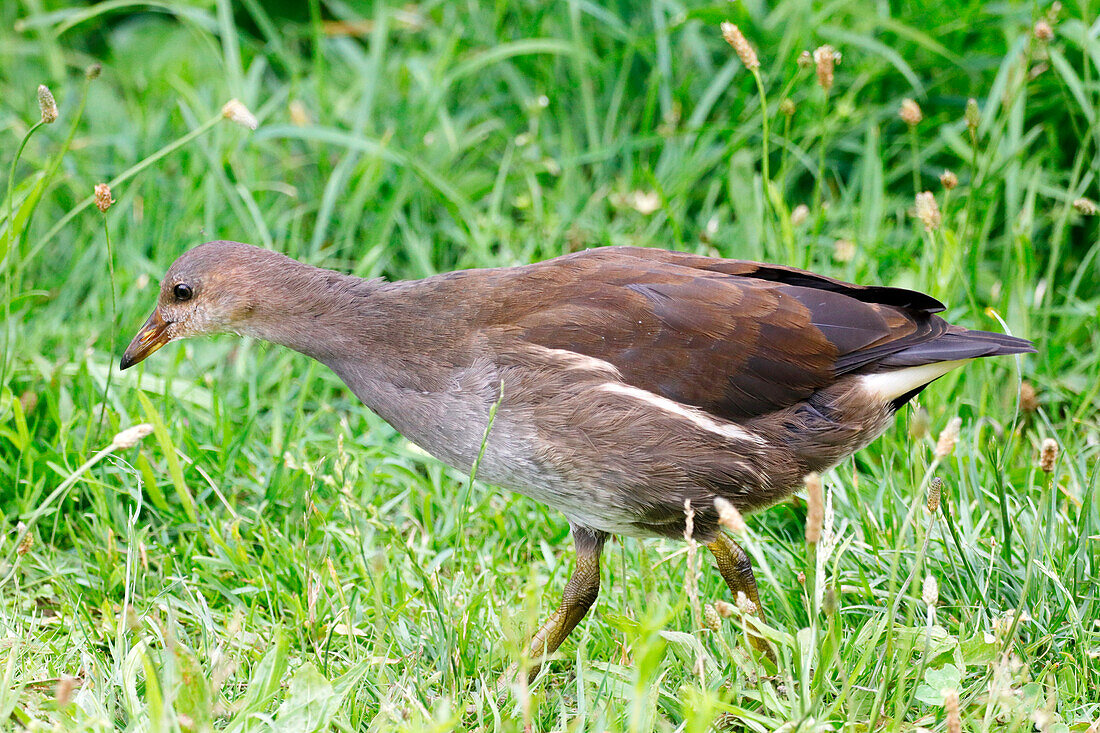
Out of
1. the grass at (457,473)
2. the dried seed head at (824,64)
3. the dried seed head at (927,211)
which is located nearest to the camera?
the grass at (457,473)

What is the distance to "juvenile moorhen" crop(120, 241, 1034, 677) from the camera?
2.98m

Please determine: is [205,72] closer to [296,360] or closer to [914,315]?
[296,360]

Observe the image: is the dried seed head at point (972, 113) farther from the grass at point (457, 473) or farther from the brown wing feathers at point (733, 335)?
the brown wing feathers at point (733, 335)

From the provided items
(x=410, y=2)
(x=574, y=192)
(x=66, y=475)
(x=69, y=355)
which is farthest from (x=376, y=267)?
(x=410, y=2)

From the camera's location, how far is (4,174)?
506cm

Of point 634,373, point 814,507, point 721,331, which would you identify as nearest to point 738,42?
point 721,331

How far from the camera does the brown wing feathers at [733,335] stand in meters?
3.03

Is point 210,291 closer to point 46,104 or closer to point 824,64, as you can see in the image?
point 46,104

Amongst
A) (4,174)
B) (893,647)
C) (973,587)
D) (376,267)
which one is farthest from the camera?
(4,174)

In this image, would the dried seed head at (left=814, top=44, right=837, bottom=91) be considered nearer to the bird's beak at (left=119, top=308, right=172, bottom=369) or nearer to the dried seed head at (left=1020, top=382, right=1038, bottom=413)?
the dried seed head at (left=1020, top=382, right=1038, bottom=413)

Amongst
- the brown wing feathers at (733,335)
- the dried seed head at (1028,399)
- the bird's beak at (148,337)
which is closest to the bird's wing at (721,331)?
the brown wing feathers at (733,335)

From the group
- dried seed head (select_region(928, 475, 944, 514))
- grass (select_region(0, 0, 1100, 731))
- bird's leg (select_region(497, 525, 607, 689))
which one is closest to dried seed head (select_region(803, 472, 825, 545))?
grass (select_region(0, 0, 1100, 731))

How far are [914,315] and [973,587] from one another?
72 cm

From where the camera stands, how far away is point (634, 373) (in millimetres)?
3020
